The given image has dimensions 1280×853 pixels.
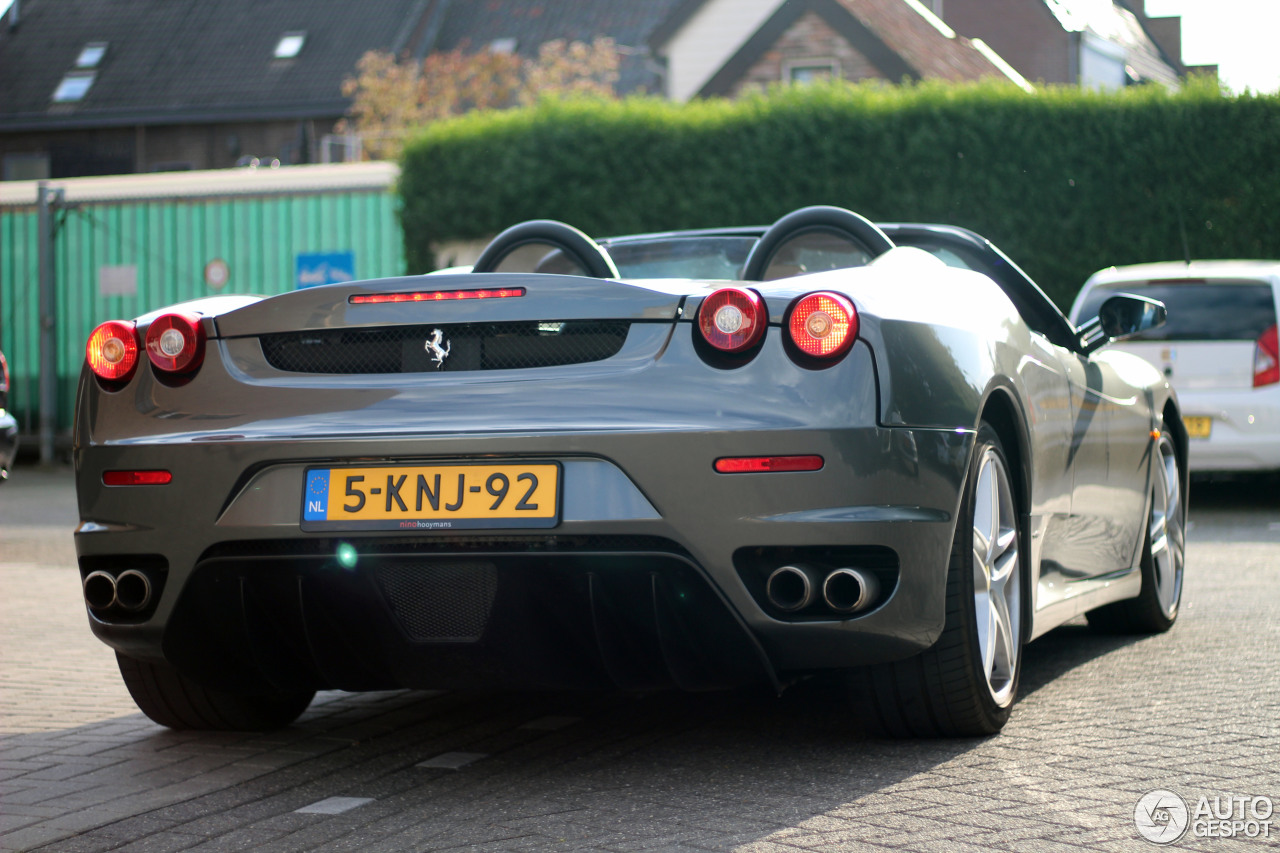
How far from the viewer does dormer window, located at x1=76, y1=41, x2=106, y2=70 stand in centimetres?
4700

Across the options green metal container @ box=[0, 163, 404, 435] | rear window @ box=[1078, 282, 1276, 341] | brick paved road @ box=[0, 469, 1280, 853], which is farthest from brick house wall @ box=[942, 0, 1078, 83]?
brick paved road @ box=[0, 469, 1280, 853]

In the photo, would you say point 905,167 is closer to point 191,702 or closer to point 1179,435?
point 1179,435

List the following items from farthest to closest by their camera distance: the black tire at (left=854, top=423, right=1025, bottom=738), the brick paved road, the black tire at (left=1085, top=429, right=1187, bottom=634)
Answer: the black tire at (left=1085, top=429, right=1187, bottom=634)
the black tire at (left=854, top=423, right=1025, bottom=738)
the brick paved road

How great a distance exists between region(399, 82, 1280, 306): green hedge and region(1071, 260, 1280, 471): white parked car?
4.64 meters

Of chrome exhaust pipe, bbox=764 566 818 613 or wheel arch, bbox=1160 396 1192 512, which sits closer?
chrome exhaust pipe, bbox=764 566 818 613

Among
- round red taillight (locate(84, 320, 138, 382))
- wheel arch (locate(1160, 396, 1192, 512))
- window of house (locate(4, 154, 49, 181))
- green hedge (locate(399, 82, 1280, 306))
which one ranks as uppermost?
window of house (locate(4, 154, 49, 181))

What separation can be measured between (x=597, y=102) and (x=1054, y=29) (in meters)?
31.3

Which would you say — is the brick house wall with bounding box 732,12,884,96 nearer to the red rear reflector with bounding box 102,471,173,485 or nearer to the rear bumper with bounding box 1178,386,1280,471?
the rear bumper with bounding box 1178,386,1280,471

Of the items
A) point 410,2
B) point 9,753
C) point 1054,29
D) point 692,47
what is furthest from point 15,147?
point 9,753

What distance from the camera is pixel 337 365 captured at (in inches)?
155

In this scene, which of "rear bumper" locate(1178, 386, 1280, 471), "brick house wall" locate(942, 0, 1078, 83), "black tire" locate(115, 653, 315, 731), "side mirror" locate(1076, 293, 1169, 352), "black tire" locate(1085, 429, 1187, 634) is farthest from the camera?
"brick house wall" locate(942, 0, 1078, 83)

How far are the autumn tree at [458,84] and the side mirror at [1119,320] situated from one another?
3307 centimetres

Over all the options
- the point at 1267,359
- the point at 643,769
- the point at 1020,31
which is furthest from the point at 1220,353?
the point at 1020,31

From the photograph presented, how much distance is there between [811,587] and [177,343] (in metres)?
1.56
